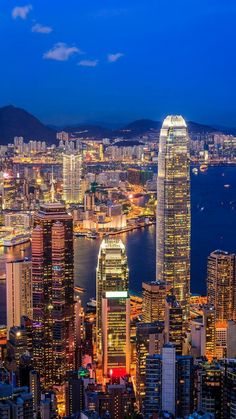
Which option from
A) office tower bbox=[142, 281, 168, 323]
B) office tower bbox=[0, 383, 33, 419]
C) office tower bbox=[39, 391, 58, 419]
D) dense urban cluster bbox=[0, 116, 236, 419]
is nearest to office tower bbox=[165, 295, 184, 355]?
dense urban cluster bbox=[0, 116, 236, 419]

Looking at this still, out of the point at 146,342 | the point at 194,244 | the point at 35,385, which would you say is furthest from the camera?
the point at 194,244

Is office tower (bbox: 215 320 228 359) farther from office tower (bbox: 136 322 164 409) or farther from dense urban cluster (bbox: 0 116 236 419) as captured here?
office tower (bbox: 136 322 164 409)

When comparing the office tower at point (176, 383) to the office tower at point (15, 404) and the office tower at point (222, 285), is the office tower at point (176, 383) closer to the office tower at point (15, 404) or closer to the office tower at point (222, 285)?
the office tower at point (15, 404)

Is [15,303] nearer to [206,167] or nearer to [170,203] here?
[170,203]

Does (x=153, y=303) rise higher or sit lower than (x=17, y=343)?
higher

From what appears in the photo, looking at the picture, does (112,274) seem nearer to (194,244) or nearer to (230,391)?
(230,391)

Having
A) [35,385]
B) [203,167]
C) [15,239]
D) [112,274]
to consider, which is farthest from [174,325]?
[203,167]
